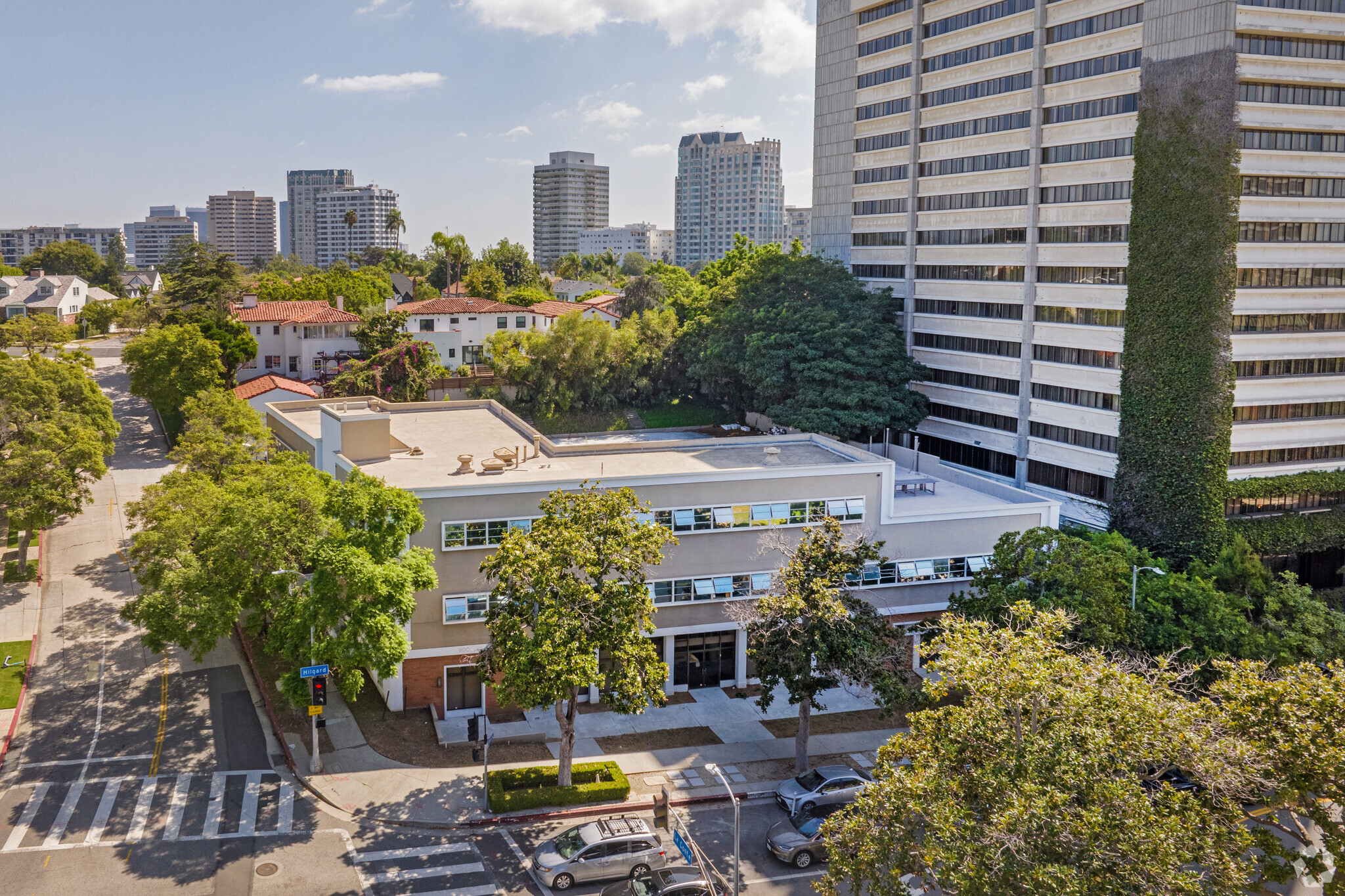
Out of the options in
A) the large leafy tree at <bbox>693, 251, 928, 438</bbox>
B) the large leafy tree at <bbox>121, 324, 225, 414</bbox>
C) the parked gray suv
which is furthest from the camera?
the large leafy tree at <bbox>121, 324, 225, 414</bbox>

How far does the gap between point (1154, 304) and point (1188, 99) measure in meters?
10.6

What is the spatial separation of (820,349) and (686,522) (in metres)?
34.0

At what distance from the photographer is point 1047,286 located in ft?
212

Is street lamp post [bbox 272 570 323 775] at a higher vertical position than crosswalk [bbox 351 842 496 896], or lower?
higher

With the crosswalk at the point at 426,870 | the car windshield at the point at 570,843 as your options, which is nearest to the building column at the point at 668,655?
the car windshield at the point at 570,843

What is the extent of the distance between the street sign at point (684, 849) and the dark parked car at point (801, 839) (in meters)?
2.39

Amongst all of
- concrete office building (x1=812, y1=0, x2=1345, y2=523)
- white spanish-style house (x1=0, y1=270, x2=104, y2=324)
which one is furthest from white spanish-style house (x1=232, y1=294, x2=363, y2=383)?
white spanish-style house (x1=0, y1=270, x2=104, y2=324)

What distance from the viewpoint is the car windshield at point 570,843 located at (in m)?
28.7

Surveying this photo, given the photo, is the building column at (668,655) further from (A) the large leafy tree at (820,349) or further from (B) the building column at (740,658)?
(A) the large leafy tree at (820,349)

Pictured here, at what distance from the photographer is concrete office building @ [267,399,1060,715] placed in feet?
129

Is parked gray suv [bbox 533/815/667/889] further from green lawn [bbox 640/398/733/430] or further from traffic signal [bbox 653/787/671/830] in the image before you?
green lawn [bbox 640/398/733/430]

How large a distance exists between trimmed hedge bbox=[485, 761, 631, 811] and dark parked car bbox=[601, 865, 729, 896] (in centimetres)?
513

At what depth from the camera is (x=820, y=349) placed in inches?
2859

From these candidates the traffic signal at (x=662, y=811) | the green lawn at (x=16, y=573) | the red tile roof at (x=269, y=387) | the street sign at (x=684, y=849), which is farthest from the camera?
the red tile roof at (x=269, y=387)
